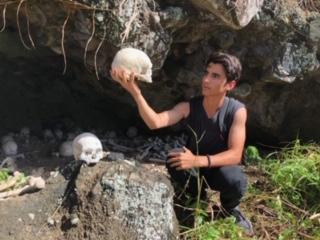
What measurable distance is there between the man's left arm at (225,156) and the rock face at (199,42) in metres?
0.74

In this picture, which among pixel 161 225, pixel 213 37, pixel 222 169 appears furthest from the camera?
pixel 213 37

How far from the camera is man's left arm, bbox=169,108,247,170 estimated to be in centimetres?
311

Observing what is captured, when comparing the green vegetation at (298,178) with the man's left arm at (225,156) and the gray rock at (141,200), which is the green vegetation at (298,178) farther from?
the gray rock at (141,200)

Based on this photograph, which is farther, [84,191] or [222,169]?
[222,169]

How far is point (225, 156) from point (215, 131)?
0.60 feet

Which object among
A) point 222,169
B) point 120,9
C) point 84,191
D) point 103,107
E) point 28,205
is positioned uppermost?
point 120,9

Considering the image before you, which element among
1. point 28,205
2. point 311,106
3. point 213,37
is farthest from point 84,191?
point 311,106

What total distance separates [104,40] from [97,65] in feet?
0.91

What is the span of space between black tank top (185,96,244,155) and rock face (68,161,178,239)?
0.41 meters

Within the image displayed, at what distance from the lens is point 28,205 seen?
298cm

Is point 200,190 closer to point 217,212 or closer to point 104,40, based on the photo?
point 217,212

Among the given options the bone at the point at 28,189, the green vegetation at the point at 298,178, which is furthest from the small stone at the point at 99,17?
the green vegetation at the point at 298,178

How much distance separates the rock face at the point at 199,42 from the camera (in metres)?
3.50

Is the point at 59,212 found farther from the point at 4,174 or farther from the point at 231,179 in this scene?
the point at 231,179
